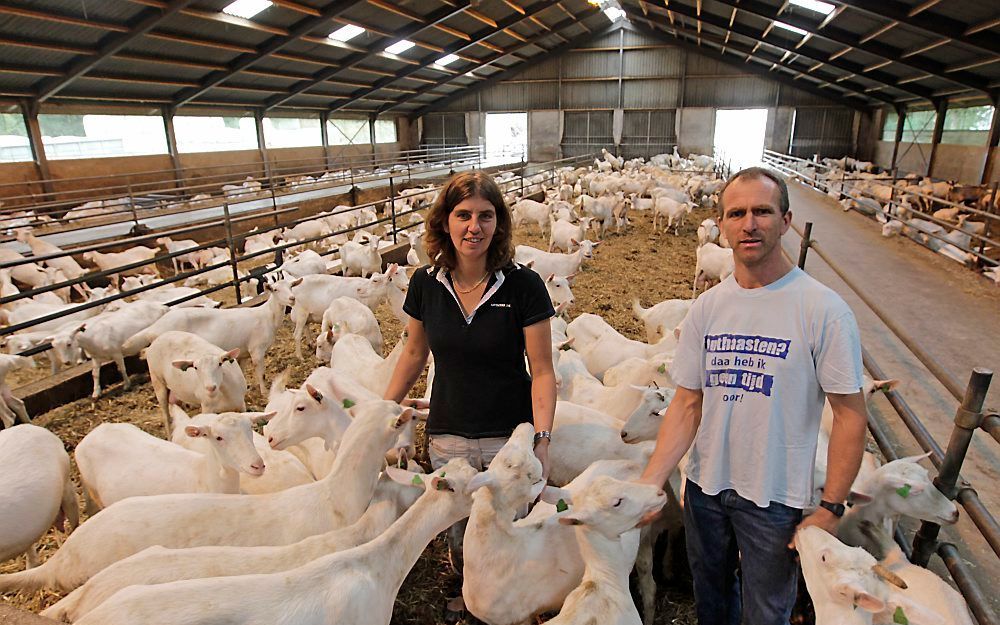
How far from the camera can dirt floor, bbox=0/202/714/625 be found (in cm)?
330

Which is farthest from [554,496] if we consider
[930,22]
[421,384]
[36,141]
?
[36,141]

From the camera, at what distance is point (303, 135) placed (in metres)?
29.6

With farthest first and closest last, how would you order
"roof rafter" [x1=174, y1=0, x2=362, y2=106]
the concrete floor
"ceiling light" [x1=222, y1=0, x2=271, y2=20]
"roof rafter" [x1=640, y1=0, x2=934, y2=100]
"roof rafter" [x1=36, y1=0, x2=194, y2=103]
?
"roof rafter" [x1=640, y1=0, x2=934, y2=100] < "roof rafter" [x1=174, y1=0, x2=362, y2=106] < "ceiling light" [x1=222, y1=0, x2=271, y2=20] < "roof rafter" [x1=36, y1=0, x2=194, y2=103] < the concrete floor

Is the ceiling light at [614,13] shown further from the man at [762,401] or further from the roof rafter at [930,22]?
the man at [762,401]

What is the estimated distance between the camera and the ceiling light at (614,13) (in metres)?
31.7

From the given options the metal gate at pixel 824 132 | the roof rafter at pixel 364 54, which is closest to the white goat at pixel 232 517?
the roof rafter at pixel 364 54

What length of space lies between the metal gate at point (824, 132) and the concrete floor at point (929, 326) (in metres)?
24.0

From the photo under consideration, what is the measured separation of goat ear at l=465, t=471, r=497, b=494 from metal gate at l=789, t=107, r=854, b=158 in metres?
36.3

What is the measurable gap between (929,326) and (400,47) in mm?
23728

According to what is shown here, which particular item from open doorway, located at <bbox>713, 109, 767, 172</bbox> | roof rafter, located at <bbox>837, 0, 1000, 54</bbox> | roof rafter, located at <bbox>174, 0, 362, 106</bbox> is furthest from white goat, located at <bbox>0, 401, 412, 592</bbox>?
open doorway, located at <bbox>713, 109, 767, 172</bbox>

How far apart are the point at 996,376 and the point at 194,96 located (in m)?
23.4

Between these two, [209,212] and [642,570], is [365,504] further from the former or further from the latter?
[209,212]

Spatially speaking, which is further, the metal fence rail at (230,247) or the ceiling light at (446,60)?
the ceiling light at (446,60)

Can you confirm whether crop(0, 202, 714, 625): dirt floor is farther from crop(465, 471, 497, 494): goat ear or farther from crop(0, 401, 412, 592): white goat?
crop(465, 471, 497, 494): goat ear
